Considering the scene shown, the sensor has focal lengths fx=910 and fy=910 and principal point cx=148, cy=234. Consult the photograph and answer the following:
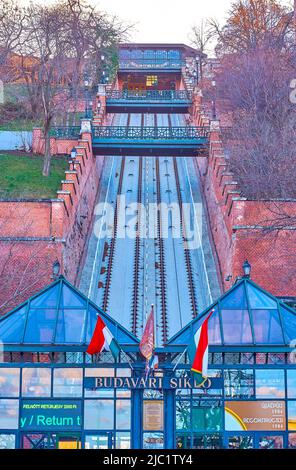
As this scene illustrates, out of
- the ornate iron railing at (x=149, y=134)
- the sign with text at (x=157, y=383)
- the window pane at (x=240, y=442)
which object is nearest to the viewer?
the sign with text at (x=157, y=383)

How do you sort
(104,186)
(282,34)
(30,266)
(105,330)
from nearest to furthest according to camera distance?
(105,330)
(30,266)
(104,186)
(282,34)

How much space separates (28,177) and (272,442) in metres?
25.1

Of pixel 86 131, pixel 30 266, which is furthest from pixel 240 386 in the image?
pixel 86 131

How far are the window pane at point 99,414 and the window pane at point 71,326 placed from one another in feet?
5.08

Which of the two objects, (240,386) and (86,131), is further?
(86,131)

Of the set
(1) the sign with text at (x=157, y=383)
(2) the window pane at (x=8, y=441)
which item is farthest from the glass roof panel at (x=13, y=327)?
(1) the sign with text at (x=157, y=383)

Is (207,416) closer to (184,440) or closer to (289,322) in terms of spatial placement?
(184,440)

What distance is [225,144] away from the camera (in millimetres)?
47250

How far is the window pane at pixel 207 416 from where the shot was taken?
21070 mm

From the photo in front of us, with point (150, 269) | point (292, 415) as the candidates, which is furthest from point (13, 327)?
point (150, 269)

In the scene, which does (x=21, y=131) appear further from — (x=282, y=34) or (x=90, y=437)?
(x=90, y=437)

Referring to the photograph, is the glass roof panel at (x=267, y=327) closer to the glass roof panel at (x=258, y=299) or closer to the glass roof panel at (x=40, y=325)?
the glass roof panel at (x=258, y=299)

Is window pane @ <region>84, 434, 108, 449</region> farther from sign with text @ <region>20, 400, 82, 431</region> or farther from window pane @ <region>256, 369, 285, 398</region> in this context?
window pane @ <region>256, 369, 285, 398</region>

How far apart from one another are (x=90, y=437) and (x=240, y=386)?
145 inches
